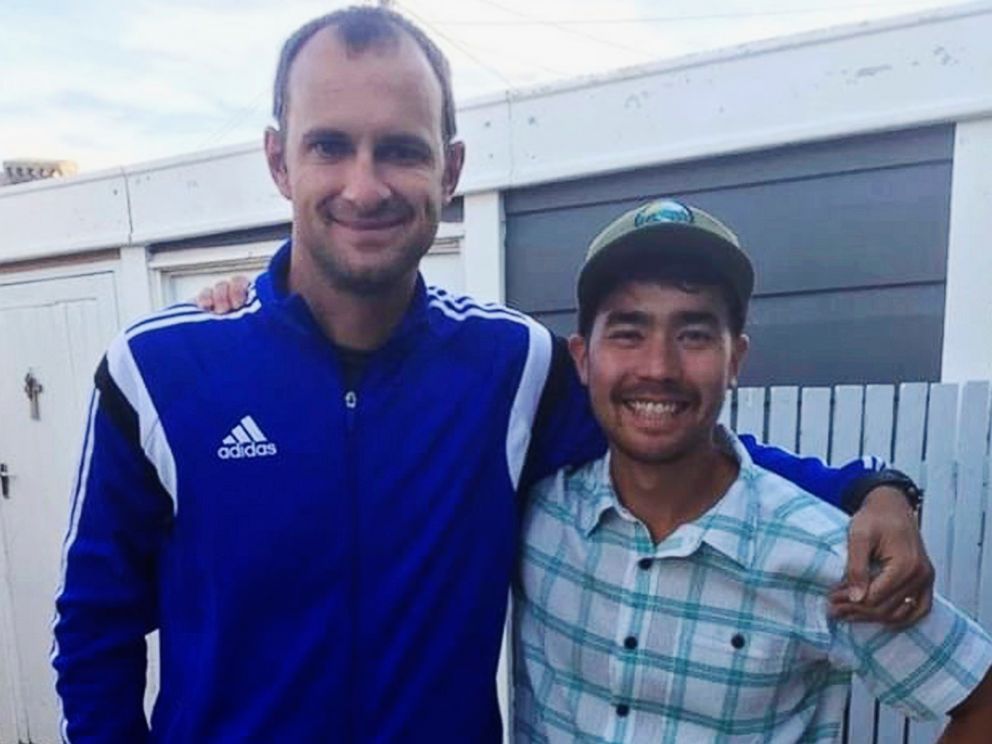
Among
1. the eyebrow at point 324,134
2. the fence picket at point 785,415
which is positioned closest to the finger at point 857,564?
the eyebrow at point 324,134

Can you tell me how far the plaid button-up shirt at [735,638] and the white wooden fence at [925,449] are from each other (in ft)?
3.52

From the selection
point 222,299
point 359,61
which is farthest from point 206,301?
point 359,61

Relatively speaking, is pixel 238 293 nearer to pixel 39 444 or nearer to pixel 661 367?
pixel 661 367

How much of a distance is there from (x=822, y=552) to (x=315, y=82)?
1065 mm

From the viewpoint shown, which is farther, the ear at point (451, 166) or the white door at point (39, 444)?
the white door at point (39, 444)

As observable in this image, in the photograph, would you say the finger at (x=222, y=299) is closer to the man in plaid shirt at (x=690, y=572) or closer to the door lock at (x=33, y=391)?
the man in plaid shirt at (x=690, y=572)

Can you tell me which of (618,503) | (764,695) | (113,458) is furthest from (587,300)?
(113,458)

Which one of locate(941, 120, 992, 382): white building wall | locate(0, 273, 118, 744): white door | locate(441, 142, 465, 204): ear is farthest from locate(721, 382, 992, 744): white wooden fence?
locate(0, 273, 118, 744): white door

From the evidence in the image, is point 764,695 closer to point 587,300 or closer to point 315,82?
point 587,300

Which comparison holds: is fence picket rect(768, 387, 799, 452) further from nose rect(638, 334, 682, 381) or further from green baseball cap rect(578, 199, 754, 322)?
nose rect(638, 334, 682, 381)

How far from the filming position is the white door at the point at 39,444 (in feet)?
12.6

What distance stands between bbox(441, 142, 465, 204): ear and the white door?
284 cm

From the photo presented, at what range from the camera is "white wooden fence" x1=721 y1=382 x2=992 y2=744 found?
7.01ft

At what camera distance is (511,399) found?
139 cm
